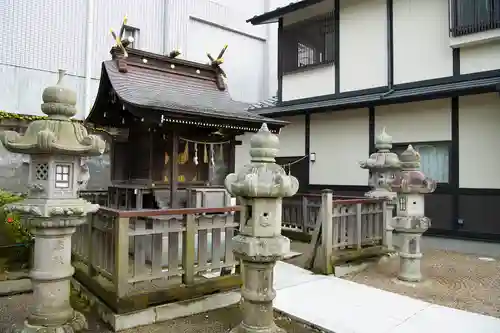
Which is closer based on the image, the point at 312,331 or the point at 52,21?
the point at 312,331

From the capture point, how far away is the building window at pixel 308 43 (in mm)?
13297

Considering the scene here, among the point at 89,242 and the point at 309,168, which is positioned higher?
the point at 309,168

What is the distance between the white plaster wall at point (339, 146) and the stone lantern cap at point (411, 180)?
4.93 metres

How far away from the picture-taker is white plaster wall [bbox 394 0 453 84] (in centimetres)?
1028

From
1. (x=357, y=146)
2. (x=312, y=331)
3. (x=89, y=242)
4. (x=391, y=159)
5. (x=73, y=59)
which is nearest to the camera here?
(x=312, y=331)

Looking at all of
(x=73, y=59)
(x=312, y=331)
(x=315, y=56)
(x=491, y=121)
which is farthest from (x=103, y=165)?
(x=491, y=121)

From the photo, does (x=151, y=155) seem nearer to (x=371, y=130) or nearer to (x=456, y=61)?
(x=371, y=130)

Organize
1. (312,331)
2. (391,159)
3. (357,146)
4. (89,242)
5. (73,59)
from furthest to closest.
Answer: (73,59) < (357,146) < (391,159) < (89,242) < (312,331)

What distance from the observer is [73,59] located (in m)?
13.0

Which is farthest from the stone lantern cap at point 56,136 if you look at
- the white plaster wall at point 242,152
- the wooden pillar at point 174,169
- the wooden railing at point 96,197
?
the white plaster wall at point 242,152

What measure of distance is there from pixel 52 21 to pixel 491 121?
1408 cm

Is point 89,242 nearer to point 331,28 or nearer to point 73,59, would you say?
point 73,59

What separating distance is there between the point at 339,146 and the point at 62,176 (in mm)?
9860

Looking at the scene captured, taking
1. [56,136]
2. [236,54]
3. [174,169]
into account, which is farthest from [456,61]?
[236,54]
